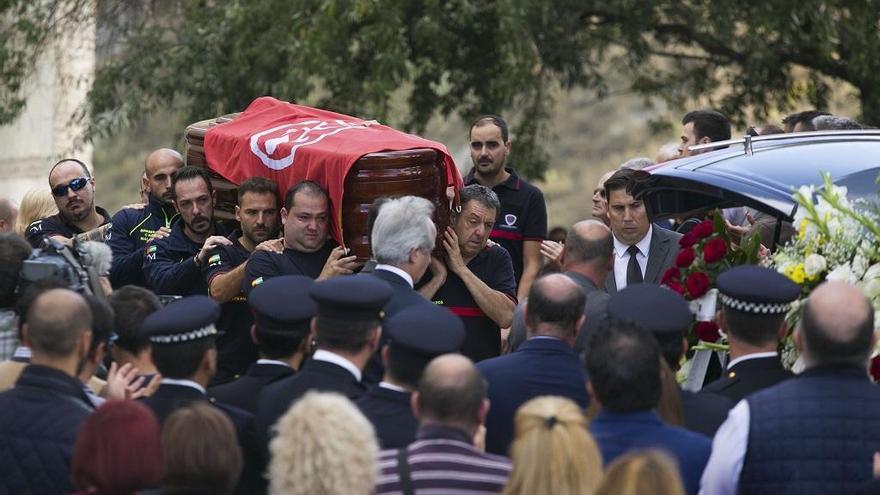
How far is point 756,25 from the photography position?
11.2 meters

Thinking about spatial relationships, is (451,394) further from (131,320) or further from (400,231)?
(400,231)

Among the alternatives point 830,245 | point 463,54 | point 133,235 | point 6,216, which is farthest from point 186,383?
point 463,54

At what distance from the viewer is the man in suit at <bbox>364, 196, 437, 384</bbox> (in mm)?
6398

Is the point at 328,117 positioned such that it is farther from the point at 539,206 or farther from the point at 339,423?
the point at 339,423

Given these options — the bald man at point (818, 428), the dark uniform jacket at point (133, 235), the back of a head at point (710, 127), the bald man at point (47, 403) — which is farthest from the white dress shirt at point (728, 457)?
the back of a head at point (710, 127)

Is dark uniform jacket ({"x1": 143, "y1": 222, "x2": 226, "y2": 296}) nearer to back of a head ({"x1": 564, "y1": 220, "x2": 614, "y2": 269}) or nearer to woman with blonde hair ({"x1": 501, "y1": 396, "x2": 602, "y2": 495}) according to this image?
back of a head ({"x1": 564, "y1": 220, "x2": 614, "y2": 269})

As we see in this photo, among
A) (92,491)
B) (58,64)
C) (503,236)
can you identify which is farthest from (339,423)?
(58,64)

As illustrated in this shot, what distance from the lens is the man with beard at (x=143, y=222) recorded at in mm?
7918

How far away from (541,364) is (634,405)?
822 mm

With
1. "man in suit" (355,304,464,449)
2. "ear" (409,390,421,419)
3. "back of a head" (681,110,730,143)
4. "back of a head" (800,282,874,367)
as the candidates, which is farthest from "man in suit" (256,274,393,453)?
"back of a head" (681,110,730,143)

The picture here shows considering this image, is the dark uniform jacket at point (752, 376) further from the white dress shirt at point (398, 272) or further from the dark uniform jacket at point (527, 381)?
the white dress shirt at point (398, 272)

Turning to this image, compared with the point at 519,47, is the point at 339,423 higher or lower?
lower

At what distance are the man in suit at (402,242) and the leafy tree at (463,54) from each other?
4473 mm

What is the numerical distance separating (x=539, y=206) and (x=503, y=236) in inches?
10.3
